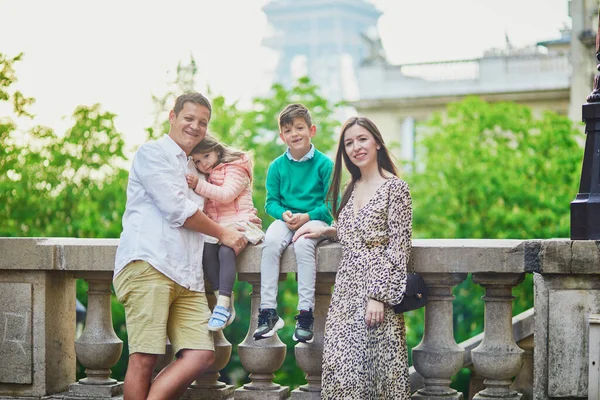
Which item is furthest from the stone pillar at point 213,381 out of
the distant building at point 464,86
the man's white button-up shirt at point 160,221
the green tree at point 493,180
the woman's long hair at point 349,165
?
the distant building at point 464,86

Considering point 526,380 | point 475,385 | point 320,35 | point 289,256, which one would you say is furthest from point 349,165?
point 320,35

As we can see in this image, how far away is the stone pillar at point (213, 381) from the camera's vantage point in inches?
247

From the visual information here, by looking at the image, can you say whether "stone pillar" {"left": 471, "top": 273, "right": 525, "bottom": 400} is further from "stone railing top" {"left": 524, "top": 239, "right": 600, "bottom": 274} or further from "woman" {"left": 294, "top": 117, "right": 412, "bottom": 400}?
"woman" {"left": 294, "top": 117, "right": 412, "bottom": 400}

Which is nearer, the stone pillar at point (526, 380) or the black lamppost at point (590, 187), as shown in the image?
the black lamppost at point (590, 187)

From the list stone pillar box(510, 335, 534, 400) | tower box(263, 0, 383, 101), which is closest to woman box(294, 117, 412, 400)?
stone pillar box(510, 335, 534, 400)

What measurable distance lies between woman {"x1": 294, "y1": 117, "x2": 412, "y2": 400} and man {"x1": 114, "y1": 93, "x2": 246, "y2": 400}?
0.76m

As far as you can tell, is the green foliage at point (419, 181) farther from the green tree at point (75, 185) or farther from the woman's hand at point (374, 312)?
the woman's hand at point (374, 312)

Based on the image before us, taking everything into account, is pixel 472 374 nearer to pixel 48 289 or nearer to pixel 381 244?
pixel 381 244

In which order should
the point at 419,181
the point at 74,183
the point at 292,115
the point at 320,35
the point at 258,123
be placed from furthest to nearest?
the point at 320,35 < the point at 258,123 < the point at 419,181 < the point at 74,183 < the point at 292,115

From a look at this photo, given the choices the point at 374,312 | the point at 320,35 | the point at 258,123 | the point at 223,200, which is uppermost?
the point at 320,35

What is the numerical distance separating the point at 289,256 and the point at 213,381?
103cm

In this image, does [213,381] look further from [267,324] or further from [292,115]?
[292,115]

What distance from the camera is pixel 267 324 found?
230 inches

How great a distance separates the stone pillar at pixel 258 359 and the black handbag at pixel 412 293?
0.98 metres
